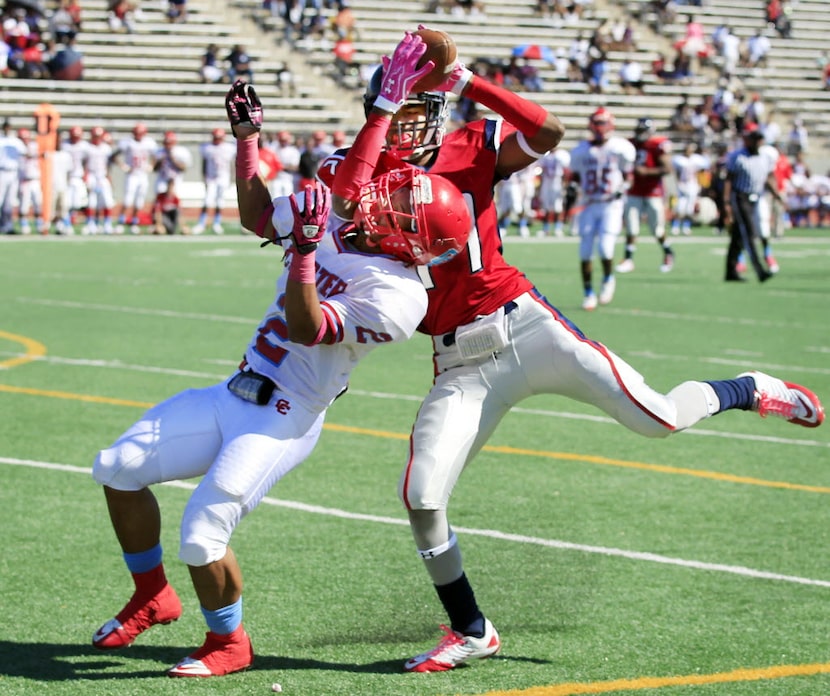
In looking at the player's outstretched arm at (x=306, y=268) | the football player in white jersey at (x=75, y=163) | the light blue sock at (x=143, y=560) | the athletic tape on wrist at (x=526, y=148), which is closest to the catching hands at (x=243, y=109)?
the player's outstretched arm at (x=306, y=268)

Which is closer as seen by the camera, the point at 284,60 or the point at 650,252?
the point at 650,252

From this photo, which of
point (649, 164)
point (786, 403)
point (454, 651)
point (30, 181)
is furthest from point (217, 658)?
point (30, 181)

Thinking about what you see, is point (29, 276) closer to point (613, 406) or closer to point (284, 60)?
point (613, 406)

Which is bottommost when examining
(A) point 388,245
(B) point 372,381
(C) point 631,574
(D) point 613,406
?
(B) point 372,381

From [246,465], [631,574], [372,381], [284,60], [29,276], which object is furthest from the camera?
[284,60]

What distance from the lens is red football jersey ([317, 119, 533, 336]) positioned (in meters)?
4.64

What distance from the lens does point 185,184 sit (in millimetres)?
28969

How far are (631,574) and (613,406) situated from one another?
103 centimetres

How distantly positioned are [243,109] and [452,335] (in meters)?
1.04

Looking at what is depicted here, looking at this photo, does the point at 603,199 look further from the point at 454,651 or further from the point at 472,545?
the point at 454,651

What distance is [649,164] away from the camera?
1794 cm

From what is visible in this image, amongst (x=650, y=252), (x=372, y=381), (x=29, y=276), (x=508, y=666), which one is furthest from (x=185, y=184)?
(x=508, y=666)

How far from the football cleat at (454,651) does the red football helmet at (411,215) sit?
1247 mm

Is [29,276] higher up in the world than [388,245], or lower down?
lower down
